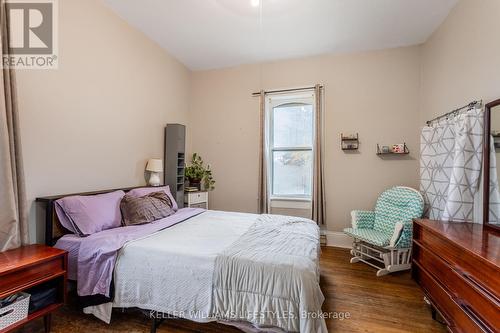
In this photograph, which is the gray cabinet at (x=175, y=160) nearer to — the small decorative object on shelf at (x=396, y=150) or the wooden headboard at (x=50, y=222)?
the wooden headboard at (x=50, y=222)

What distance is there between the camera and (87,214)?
204cm

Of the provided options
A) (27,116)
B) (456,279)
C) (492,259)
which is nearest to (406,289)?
(456,279)

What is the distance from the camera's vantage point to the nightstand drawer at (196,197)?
358 centimetres

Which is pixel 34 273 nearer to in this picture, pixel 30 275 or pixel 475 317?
pixel 30 275

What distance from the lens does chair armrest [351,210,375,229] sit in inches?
121

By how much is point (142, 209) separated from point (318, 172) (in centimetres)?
245

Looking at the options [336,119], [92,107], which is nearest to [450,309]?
[336,119]

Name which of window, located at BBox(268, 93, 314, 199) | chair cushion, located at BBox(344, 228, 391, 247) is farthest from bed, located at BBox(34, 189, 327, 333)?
window, located at BBox(268, 93, 314, 199)

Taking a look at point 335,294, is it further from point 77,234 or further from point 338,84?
point 338,84

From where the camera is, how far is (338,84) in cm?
353

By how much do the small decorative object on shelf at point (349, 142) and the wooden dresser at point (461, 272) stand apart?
5.04ft

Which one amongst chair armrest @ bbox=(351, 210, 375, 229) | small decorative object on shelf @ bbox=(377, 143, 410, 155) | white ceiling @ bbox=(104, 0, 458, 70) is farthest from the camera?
small decorative object on shelf @ bbox=(377, 143, 410, 155)

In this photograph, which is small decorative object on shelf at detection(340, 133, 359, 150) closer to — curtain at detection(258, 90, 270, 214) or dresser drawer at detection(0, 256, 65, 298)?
curtain at detection(258, 90, 270, 214)

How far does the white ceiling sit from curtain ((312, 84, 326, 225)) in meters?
0.78
